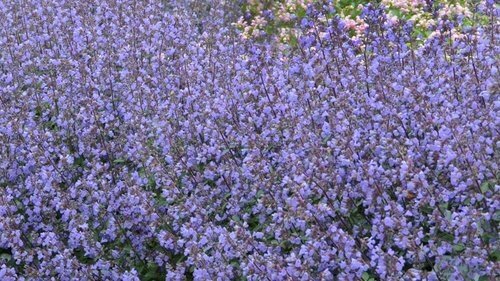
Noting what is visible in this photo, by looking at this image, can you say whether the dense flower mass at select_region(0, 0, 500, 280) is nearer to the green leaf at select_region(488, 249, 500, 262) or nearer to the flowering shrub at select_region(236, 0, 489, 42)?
the green leaf at select_region(488, 249, 500, 262)

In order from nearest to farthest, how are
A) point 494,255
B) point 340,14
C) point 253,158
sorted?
1. point 494,255
2. point 253,158
3. point 340,14

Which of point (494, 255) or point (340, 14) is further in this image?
point (340, 14)

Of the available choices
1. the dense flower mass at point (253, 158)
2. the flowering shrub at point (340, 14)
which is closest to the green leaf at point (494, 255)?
the dense flower mass at point (253, 158)

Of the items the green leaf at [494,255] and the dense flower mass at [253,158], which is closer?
the green leaf at [494,255]

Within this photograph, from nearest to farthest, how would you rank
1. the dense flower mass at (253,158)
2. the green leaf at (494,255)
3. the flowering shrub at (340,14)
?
the green leaf at (494,255) < the dense flower mass at (253,158) < the flowering shrub at (340,14)

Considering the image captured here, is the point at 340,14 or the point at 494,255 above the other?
the point at 494,255

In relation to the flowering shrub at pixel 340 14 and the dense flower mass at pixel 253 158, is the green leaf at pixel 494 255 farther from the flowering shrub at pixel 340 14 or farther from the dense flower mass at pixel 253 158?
the flowering shrub at pixel 340 14

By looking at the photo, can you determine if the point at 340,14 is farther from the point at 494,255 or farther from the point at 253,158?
the point at 494,255

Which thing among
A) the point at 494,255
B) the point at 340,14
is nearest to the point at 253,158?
the point at 494,255

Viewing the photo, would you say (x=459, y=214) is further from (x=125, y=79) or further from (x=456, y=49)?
(x=125, y=79)

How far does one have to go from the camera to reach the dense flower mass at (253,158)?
4.24m

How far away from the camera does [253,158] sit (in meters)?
5.06

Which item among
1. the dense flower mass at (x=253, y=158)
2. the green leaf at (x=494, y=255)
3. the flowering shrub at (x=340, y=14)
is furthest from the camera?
the flowering shrub at (x=340, y=14)

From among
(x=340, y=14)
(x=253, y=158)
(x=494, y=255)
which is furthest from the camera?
(x=340, y=14)
